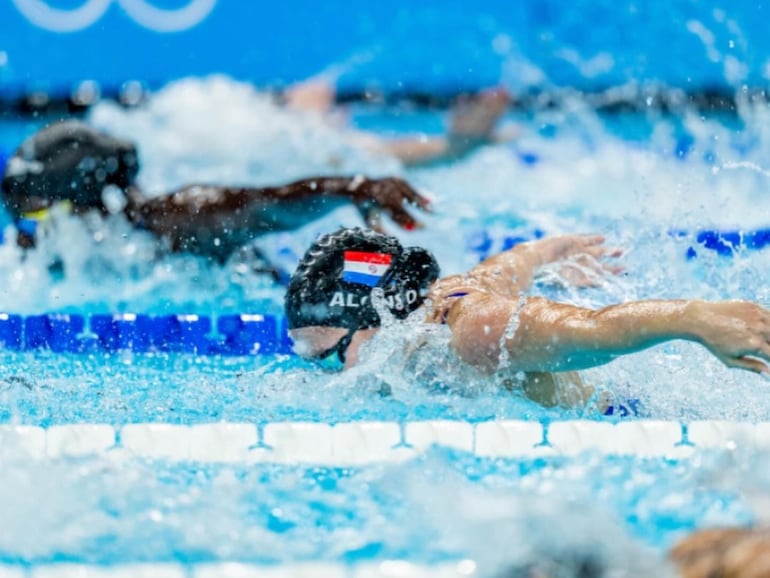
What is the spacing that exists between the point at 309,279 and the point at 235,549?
99 centimetres

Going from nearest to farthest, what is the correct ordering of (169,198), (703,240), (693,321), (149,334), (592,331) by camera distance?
(693,321), (592,331), (149,334), (169,198), (703,240)

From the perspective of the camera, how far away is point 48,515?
5.91 ft

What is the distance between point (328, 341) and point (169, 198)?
195cm

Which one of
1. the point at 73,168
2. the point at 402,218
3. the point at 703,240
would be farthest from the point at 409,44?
the point at 402,218

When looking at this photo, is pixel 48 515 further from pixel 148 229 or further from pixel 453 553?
pixel 148 229

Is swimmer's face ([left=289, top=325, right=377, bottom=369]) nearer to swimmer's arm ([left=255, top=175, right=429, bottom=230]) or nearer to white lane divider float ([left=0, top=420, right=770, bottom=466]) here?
white lane divider float ([left=0, top=420, right=770, bottom=466])

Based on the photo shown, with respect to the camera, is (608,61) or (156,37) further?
(608,61)

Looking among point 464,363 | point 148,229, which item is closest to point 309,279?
point 464,363

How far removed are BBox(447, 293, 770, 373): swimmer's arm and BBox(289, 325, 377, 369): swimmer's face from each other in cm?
22

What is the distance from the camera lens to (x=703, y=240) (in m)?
4.71

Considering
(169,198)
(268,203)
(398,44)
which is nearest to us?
(268,203)

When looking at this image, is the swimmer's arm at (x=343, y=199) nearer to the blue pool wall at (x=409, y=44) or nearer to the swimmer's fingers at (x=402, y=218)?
the swimmer's fingers at (x=402, y=218)

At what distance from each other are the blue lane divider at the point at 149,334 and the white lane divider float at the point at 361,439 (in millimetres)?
1235

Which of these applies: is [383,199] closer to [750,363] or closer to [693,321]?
[693,321]
